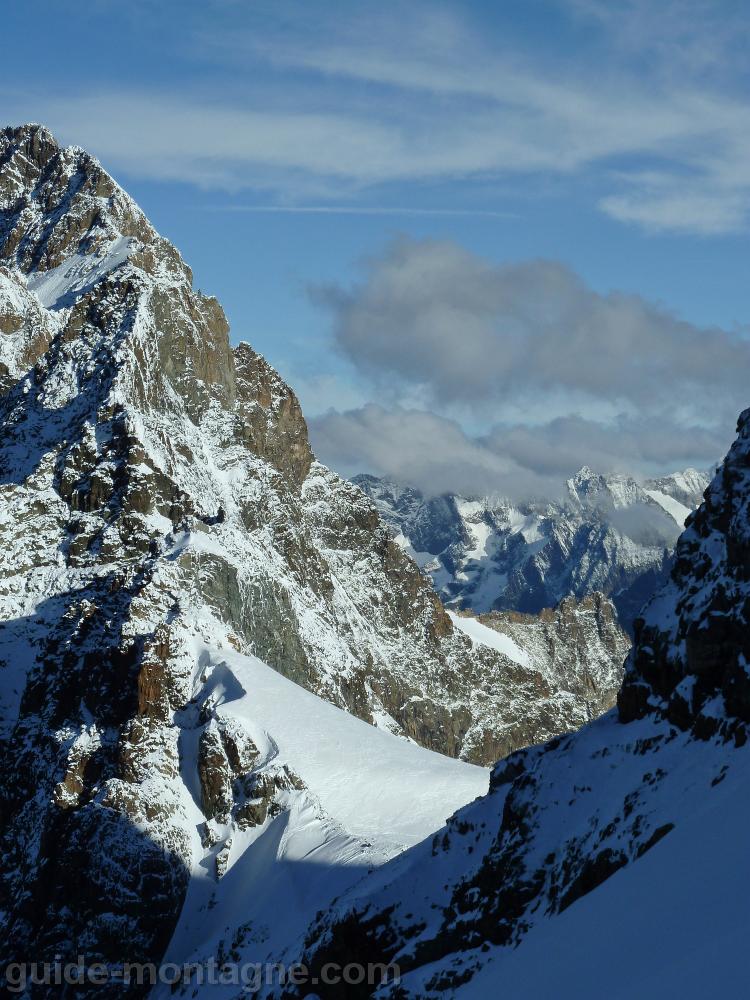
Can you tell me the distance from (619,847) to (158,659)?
74637 millimetres

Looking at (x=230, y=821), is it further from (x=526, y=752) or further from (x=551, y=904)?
(x=551, y=904)

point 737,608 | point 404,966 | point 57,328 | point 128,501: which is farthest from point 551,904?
point 57,328

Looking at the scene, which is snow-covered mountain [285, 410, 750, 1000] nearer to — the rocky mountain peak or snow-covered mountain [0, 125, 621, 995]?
the rocky mountain peak

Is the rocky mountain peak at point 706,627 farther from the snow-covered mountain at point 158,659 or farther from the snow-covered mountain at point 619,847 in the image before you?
the snow-covered mountain at point 158,659

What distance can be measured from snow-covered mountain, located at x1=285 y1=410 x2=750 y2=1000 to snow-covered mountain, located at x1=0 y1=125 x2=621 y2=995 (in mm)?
22788

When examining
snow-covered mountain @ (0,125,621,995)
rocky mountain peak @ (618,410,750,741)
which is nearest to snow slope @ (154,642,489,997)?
snow-covered mountain @ (0,125,621,995)

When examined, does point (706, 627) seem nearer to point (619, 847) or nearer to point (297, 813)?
point (619, 847)

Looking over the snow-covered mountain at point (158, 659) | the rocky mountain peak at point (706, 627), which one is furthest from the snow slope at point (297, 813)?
the rocky mountain peak at point (706, 627)

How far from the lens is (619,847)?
2035 inches

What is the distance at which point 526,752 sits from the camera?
2729 inches

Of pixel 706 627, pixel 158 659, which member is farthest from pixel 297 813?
pixel 706 627

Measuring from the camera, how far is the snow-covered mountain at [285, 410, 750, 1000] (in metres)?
40.1

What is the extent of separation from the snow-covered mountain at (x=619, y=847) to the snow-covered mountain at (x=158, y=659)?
22788 millimetres

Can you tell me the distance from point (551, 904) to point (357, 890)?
20.7 metres
